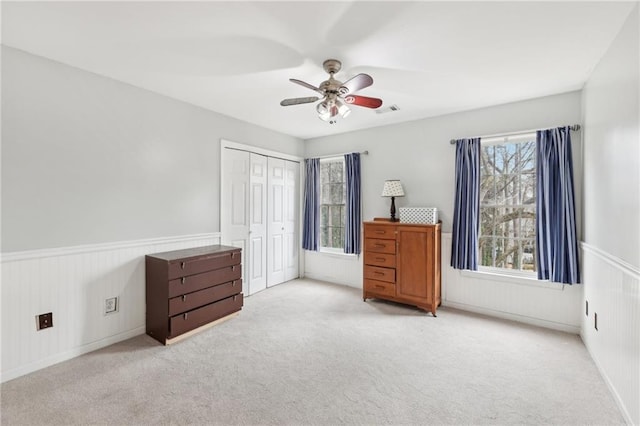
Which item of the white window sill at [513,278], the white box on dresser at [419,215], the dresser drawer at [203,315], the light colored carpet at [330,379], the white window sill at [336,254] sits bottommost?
the light colored carpet at [330,379]

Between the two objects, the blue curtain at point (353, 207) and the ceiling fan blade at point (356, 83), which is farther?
the blue curtain at point (353, 207)

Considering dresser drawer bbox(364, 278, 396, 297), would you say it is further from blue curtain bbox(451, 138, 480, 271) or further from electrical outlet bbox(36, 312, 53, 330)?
electrical outlet bbox(36, 312, 53, 330)

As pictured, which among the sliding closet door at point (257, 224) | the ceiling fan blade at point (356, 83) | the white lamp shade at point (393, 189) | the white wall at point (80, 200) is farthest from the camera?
the sliding closet door at point (257, 224)

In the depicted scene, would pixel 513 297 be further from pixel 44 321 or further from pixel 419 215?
pixel 44 321

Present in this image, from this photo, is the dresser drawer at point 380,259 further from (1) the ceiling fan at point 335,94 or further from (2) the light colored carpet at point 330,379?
(1) the ceiling fan at point 335,94

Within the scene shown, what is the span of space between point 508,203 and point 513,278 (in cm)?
89

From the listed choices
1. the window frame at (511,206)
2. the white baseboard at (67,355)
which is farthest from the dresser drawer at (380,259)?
the white baseboard at (67,355)

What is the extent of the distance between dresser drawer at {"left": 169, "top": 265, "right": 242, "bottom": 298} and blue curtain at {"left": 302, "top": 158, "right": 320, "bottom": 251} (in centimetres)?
178

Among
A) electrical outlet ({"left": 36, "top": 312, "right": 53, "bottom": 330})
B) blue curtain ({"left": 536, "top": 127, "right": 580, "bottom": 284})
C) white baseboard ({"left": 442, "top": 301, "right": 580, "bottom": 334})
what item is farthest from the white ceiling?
white baseboard ({"left": 442, "top": 301, "right": 580, "bottom": 334})

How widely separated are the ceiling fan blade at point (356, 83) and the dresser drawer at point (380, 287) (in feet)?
8.23

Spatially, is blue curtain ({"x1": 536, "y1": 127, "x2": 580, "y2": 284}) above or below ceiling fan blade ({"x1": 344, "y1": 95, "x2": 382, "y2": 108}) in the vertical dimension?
below

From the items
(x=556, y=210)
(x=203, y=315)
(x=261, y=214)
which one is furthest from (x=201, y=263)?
(x=556, y=210)

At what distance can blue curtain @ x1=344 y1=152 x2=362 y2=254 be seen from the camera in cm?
454

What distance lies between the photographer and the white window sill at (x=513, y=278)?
3164 millimetres
